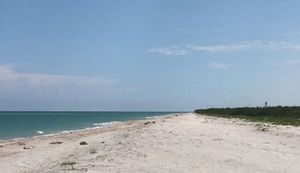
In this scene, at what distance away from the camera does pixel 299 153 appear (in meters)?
19.6

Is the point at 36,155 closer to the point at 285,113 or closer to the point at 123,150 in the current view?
the point at 123,150

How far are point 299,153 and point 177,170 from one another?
707 cm

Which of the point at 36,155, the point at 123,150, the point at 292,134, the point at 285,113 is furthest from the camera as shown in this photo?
the point at 285,113

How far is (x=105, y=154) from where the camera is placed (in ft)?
60.6

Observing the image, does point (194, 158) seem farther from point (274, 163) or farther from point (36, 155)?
point (36, 155)

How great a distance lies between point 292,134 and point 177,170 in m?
15.8

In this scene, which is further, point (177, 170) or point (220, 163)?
point (220, 163)

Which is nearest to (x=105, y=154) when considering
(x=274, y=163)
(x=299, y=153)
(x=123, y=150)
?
(x=123, y=150)

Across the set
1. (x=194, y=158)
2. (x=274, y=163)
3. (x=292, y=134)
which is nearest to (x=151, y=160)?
(x=194, y=158)

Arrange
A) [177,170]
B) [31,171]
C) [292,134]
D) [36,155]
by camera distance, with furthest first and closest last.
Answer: [292,134] → [36,155] → [31,171] → [177,170]

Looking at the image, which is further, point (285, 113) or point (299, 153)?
point (285, 113)

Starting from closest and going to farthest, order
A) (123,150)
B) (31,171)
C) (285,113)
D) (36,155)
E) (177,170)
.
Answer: (177,170) < (31,171) < (123,150) < (36,155) < (285,113)

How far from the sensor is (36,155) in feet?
79.1

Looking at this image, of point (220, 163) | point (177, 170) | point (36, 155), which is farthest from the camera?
point (36, 155)
